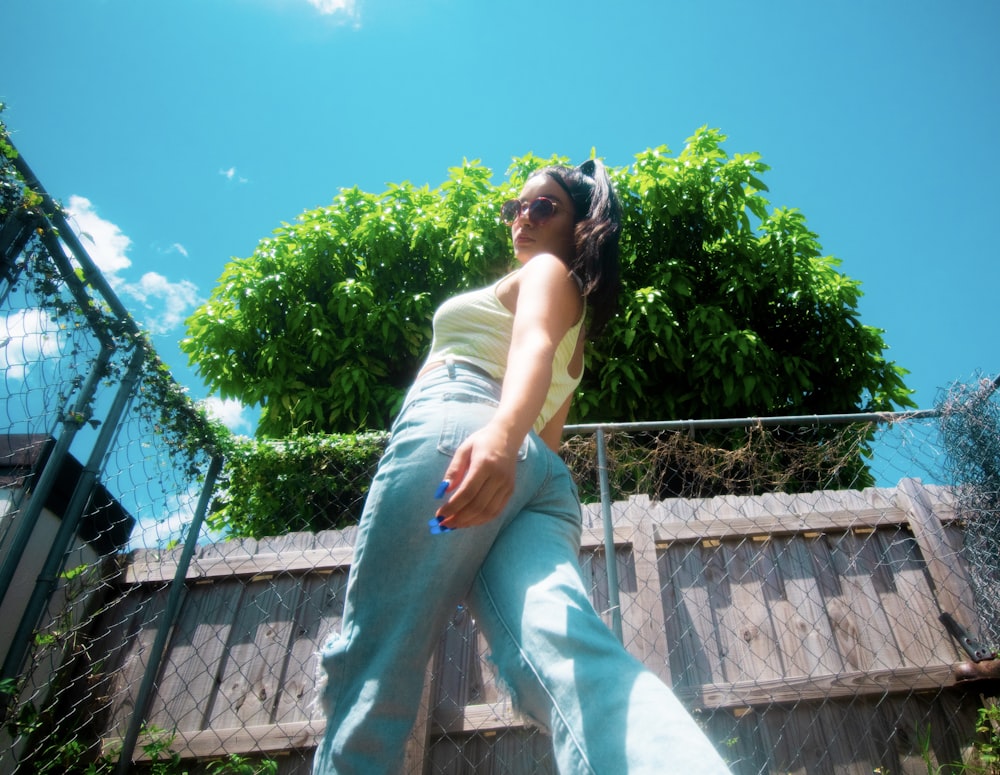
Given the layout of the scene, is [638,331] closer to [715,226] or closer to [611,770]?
[715,226]

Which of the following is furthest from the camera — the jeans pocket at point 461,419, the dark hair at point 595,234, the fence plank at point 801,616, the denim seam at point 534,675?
the fence plank at point 801,616

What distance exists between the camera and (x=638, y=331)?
5.34 meters

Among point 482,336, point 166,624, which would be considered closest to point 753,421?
point 482,336

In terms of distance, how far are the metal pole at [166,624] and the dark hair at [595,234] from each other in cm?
231

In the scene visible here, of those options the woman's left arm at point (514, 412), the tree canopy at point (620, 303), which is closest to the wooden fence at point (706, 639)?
the woman's left arm at point (514, 412)

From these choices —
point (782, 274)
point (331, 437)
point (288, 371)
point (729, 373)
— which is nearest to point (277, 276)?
point (288, 371)

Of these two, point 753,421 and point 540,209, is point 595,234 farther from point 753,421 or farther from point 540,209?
point 753,421

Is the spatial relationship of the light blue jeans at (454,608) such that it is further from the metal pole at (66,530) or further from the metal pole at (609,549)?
the metal pole at (66,530)

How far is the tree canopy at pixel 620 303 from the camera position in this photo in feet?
17.4

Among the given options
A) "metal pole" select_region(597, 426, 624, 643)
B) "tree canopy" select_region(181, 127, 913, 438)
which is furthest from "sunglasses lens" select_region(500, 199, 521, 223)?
"tree canopy" select_region(181, 127, 913, 438)

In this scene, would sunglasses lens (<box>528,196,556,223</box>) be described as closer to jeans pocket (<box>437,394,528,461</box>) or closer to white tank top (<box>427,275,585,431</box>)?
white tank top (<box>427,275,585,431</box>)

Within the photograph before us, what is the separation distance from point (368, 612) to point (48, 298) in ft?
6.02

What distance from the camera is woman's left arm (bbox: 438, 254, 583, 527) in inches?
30.6

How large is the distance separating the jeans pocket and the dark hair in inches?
12.1
